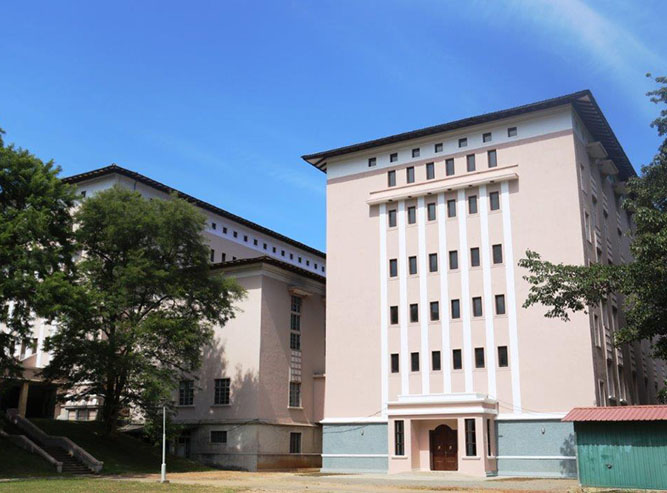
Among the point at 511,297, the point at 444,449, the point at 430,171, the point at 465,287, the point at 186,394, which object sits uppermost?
the point at 430,171

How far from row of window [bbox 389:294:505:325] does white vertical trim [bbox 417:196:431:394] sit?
1.11 feet

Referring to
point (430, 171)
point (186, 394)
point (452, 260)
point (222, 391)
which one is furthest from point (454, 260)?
point (186, 394)

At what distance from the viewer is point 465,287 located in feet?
134

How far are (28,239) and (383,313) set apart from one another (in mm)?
20672

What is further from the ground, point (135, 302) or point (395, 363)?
point (135, 302)

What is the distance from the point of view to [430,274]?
139ft

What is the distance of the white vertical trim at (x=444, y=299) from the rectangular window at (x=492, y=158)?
3.41m

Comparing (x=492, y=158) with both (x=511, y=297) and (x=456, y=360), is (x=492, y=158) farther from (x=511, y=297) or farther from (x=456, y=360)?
(x=456, y=360)

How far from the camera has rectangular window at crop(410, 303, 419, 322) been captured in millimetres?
42125

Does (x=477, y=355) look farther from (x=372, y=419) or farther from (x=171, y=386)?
(x=171, y=386)

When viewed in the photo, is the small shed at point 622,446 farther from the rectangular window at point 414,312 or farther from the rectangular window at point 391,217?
the rectangular window at point 391,217

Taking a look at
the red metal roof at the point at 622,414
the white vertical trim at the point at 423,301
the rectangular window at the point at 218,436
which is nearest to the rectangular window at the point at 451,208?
the white vertical trim at the point at 423,301

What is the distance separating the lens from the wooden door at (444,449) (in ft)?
126

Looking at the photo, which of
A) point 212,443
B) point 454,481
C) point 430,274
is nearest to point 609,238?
point 430,274
